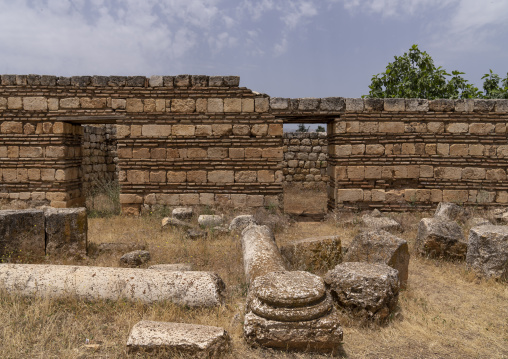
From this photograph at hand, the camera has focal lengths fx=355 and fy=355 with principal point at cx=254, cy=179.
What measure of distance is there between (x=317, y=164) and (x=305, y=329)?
12.0m

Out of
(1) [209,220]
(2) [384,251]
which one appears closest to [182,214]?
(1) [209,220]

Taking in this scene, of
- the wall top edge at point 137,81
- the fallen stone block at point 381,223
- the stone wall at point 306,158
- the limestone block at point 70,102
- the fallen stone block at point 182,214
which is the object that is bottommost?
the fallen stone block at point 381,223

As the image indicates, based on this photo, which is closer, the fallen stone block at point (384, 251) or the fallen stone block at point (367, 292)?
the fallen stone block at point (367, 292)

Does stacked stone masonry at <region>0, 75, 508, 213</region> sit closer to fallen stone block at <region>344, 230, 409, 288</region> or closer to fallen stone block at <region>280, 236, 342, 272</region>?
fallen stone block at <region>280, 236, 342, 272</region>

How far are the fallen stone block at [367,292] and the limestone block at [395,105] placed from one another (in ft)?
18.6

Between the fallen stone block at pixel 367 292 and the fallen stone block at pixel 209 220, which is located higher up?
the fallen stone block at pixel 209 220

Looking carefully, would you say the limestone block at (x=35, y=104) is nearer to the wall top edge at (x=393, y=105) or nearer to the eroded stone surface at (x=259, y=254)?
the wall top edge at (x=393, y=105)

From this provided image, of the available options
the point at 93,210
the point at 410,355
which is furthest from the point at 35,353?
the point at 93,210

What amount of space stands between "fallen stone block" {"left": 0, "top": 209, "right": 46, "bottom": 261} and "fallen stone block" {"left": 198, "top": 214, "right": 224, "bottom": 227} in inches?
119

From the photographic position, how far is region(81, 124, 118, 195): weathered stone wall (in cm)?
1219

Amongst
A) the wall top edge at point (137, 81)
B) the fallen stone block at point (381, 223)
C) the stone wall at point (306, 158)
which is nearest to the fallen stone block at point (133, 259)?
the wall top edge at point (137, 81)

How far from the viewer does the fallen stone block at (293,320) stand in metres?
3.23

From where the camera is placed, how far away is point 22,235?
554 centimetres

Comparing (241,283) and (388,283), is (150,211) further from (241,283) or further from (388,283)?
(388,283)
